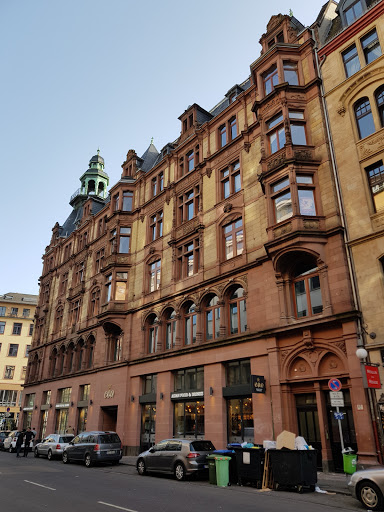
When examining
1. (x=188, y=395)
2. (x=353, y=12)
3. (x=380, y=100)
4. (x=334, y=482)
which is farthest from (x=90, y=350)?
(x=353, y=12)

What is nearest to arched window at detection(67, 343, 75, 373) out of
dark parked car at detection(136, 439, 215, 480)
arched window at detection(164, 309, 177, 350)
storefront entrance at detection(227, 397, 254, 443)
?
arched window at detection(164, 309, 177, 350)

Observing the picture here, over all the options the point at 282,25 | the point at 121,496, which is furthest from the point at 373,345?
the point at 282,25

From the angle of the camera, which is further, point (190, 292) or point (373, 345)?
point (190, 292)

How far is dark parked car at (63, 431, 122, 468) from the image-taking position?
69.1 ft

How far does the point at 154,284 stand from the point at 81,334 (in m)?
11.9

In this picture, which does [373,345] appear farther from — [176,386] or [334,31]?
[334,31]

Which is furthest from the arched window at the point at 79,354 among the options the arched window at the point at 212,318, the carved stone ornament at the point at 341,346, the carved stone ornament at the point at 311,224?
the carved stone ornament at the point at 341,346

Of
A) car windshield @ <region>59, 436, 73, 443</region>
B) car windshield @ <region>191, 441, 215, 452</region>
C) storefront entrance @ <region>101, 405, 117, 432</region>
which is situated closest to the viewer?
car windshield @ <region>191, 441, 215, 452</region>

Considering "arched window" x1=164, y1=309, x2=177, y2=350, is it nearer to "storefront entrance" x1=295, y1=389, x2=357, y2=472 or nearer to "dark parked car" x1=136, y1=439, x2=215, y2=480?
"dark parked car" x1=136, y1=439, x2=215, y2=480

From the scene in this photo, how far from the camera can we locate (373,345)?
15867mm

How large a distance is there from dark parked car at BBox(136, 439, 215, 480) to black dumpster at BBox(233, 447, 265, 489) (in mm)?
1852

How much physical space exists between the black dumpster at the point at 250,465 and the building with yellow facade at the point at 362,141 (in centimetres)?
495

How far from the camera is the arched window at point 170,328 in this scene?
27.2 m

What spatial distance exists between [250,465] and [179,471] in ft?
11.0
